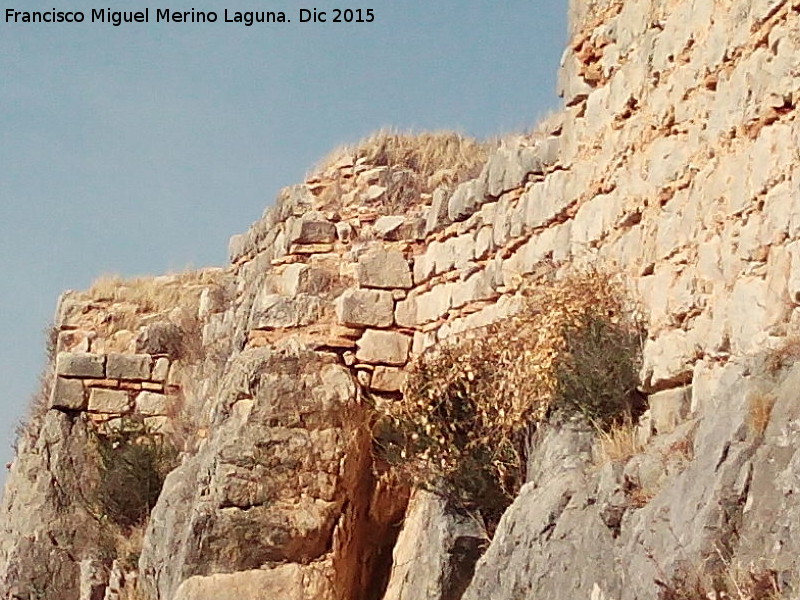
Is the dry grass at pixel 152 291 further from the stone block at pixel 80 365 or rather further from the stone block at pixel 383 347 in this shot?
the stone block at pixel 383 347

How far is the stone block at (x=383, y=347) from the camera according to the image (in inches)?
446

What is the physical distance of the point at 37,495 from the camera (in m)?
15.0

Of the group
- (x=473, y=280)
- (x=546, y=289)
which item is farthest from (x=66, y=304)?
(x=546, y=289)

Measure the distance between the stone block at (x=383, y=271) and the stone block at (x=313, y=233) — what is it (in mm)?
728

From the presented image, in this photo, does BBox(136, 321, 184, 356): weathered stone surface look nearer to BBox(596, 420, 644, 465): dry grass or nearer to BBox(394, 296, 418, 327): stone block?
BBox(394, 296, 418, 327): stone block

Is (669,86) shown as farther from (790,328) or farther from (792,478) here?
(792,478)

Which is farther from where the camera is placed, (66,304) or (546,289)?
(66,304)

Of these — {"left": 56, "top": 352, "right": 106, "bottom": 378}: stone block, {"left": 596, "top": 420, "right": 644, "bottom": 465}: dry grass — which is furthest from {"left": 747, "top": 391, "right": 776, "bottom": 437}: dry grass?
{"left": 56, "top": 352, "right": 106, "bottom": 378}: stone block

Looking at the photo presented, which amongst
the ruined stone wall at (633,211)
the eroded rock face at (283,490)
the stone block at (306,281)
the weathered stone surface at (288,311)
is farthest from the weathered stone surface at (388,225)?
the eroded rock face at (283,490)

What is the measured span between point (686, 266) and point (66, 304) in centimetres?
1189

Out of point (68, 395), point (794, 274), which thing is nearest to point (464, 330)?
point (794, 274)

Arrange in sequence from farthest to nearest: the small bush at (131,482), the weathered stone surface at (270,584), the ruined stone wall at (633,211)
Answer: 1. the small bush at (131,482)
2. the weathered stone surface at (270,584)
3. the ruined stone wall at (633,211)

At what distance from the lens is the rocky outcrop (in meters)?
5.97

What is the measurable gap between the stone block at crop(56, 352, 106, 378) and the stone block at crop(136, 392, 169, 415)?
1.72 feet
